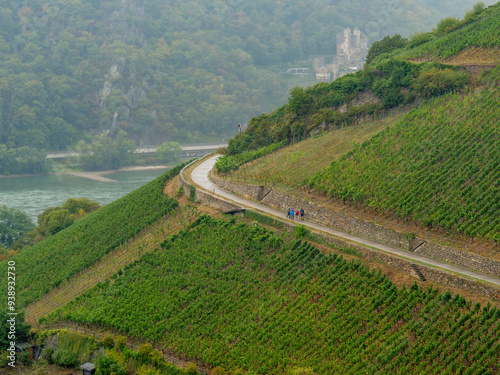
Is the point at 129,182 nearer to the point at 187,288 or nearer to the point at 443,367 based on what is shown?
the point at 187,288

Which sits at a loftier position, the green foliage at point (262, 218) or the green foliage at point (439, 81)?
the green foliage at point (439, 81)

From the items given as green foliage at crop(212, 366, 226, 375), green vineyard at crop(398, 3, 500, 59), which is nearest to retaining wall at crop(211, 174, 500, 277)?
green foliage at crop(212, 366, 226, 375)

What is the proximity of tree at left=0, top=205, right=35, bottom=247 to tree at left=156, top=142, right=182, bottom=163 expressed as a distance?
179 ft

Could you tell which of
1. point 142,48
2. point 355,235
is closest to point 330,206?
point 355,235

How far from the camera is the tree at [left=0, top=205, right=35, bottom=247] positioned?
62562 millimetres

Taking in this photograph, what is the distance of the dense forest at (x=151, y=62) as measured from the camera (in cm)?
13375

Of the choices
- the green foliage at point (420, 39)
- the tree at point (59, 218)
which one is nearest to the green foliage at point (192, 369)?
the tree at point (59, 218)

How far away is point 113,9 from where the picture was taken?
168m

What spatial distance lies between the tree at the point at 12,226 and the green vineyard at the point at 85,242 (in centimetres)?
1638

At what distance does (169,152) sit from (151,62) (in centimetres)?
3800

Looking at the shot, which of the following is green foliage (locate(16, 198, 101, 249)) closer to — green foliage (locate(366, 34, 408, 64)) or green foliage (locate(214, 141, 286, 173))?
green foliage (locate(214, 141, 286, 173))

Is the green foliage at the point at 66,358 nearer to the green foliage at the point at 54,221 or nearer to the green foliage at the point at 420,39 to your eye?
the green foliage at the point at 54,221

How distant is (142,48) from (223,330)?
468 ft

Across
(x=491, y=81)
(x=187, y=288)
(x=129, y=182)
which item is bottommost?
(x=129, y=182)
